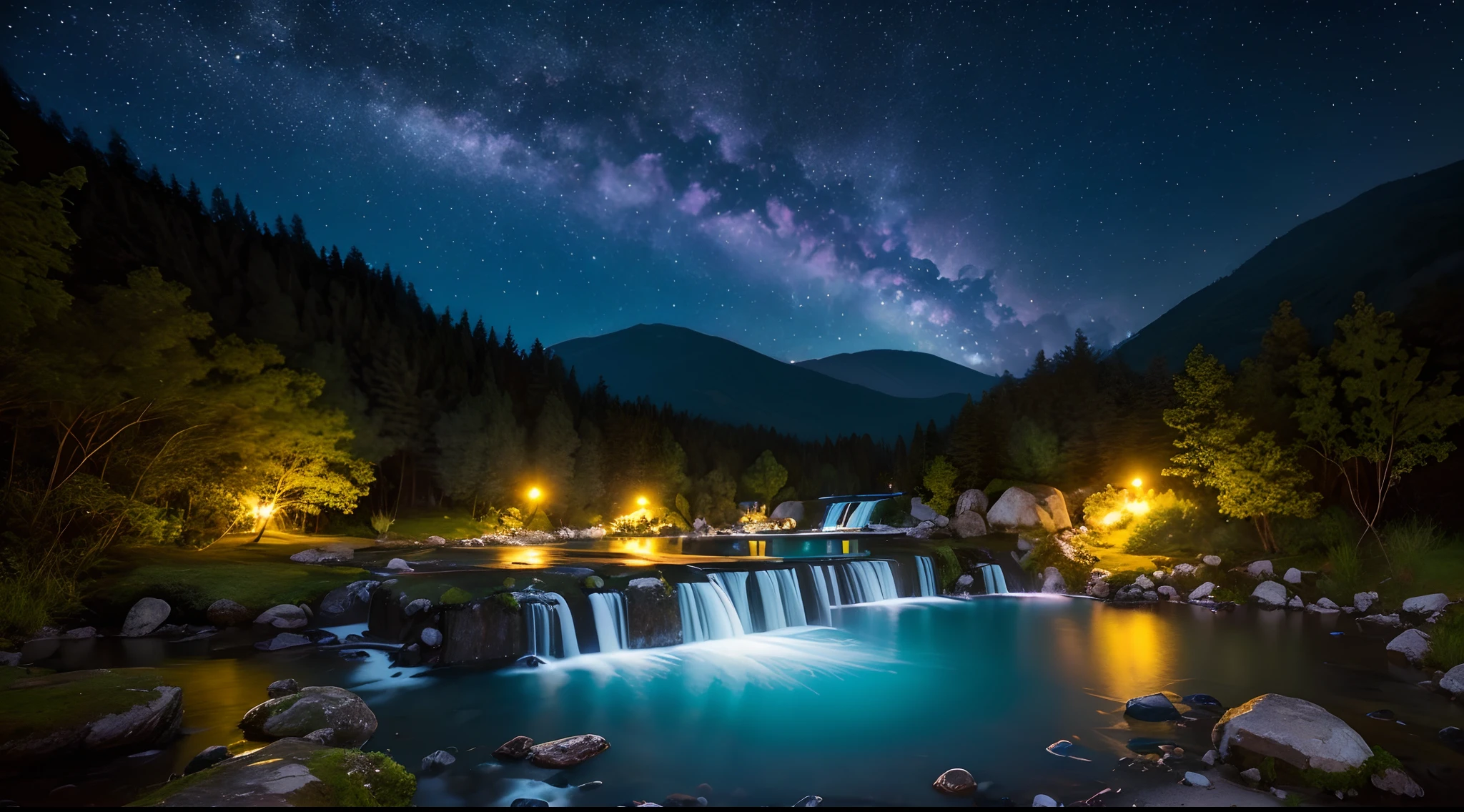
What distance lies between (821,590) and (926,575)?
23.7 feet

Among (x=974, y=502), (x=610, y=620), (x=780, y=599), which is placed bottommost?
(x=780, y=599)

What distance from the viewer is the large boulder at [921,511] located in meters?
60.4

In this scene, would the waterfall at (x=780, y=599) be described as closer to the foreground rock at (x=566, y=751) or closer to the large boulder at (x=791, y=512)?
the foreground rock at (x=566, y=751)

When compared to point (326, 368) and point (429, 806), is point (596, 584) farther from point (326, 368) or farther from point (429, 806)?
point (326, 368)

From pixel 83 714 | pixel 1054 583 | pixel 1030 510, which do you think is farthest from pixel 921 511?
pixel 83 714

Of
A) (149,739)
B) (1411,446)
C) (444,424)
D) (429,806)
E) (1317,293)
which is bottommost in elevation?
(429,806)

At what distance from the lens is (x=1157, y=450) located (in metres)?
36.4

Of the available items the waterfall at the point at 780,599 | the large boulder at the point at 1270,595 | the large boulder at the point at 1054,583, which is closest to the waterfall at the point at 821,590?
the waterfall at the point at 780,599

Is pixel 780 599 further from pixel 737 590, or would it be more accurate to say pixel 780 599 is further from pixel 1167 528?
pixel 1167 528

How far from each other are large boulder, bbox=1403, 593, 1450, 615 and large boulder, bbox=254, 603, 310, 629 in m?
34.1

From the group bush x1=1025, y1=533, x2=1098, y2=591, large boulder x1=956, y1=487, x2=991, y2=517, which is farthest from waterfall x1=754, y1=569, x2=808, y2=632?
large boulder x1=956, y1=487, x2=991, y2=517

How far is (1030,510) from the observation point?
143ft

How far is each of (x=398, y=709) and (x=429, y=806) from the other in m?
4.93

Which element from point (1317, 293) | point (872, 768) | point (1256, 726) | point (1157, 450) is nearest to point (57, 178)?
point (872, 768)
